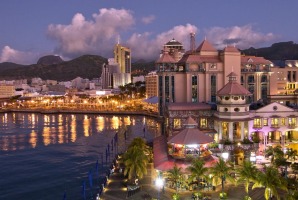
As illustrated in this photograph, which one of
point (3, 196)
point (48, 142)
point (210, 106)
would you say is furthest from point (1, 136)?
point (210, 106)

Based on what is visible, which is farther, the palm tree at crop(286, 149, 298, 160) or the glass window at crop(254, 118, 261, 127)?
the glass window at crop(254, 118, 261, 127)

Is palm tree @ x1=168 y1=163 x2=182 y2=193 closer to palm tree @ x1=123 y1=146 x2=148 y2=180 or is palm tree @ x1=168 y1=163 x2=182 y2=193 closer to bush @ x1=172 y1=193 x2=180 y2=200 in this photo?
bush @ x1=172 y1=193 x2=180 y2=200

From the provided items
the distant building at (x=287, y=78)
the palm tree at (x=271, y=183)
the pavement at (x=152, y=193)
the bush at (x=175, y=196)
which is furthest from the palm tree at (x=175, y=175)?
the distant building at (x=287, y=78)

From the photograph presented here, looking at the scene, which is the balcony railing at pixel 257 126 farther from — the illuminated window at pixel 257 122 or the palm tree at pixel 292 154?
the palm tree at pixel 292 154

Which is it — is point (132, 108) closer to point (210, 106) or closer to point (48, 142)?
point (48, 142)

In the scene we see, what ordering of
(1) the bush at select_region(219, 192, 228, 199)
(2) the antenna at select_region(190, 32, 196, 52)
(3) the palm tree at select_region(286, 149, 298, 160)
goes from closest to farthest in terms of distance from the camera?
(1) the bush at select_region(219, 192, 228, 199) < (3) the palm tree at select_region(286, 149, 298, 160) < (2) the antenna at select_region(190, 32, 196, 52)

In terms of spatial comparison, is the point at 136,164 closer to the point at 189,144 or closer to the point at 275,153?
the point at 189,144

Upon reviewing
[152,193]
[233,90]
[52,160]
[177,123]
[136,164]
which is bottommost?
[52,160]

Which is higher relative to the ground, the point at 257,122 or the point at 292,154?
the point at 257,122

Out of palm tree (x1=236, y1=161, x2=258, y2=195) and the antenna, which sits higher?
the antenna

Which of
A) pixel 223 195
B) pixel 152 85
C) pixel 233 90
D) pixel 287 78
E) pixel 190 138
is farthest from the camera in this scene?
pixel 152 85

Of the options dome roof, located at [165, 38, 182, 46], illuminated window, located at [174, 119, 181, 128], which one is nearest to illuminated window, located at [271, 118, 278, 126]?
illuminated window, located at [174, 119, 181, 128]

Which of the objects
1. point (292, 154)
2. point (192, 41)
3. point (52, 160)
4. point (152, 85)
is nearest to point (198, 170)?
point (292, 154)

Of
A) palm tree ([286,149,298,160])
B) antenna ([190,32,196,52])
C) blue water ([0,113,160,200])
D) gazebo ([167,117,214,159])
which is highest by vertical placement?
antenna ([190,32,196,52])
